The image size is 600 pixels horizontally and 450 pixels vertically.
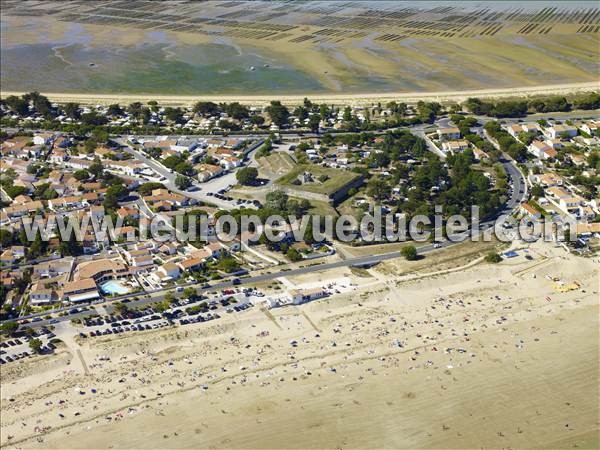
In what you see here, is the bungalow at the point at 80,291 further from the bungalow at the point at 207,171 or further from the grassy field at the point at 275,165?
the grassy field at the point at 275,165

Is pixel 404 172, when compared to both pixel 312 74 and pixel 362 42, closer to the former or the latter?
pixel 312 74

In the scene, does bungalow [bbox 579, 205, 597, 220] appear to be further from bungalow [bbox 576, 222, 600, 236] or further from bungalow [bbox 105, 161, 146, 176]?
bungalow [bbox 105, 161, 146, 176]

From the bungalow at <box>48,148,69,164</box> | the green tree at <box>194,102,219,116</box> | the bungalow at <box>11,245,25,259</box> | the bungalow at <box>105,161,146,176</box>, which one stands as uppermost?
the green tree at <box>194,102,219,116</box>

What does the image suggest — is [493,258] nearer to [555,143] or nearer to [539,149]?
[539,149]

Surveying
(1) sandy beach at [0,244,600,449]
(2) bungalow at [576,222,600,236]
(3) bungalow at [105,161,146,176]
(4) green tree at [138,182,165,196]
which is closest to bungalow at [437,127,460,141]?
(2) bungalow at [576,222,600,236]

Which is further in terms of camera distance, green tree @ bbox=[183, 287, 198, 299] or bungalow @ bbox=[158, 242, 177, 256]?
bungalow @ bbox=[158, 242, 177, 256]

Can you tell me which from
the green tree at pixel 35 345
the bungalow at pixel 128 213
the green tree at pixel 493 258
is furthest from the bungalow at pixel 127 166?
the green tree at pixel 493 258

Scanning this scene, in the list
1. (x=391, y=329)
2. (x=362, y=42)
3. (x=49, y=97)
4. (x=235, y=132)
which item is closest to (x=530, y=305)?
(x=391, y=329)
